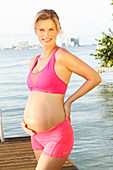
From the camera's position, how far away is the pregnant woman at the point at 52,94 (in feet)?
8.75

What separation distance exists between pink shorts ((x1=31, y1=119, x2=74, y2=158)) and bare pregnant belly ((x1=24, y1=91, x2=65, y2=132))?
37 millimetres

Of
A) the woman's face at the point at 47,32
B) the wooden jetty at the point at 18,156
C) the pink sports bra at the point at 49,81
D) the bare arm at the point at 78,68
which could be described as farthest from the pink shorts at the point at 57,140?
the wooden jetty at the point at 18,156

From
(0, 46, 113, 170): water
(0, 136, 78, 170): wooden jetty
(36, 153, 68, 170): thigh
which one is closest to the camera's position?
(36, 153, 68, 170): thigh

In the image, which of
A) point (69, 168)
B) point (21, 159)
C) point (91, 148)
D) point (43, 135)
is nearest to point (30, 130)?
point (43, 135)

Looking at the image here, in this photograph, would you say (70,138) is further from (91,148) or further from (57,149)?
(91,148)

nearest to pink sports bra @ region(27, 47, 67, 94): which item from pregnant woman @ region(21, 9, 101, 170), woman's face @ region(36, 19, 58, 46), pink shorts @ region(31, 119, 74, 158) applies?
pregnant woman @ region(21, 9, 101, 170)

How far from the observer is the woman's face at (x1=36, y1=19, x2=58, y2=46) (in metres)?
2.78

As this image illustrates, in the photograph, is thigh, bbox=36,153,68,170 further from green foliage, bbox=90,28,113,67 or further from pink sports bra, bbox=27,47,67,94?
green foliage, bbox=90,28,113,67

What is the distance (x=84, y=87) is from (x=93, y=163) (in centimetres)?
758

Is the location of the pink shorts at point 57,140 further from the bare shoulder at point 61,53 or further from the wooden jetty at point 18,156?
the wooden jetty at point 18,156

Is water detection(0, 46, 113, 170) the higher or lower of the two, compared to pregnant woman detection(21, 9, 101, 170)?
lower

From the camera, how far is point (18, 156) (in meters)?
6.54

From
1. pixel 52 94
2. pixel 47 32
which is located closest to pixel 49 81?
pixel 52 94

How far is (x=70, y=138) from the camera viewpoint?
2.73 meters
